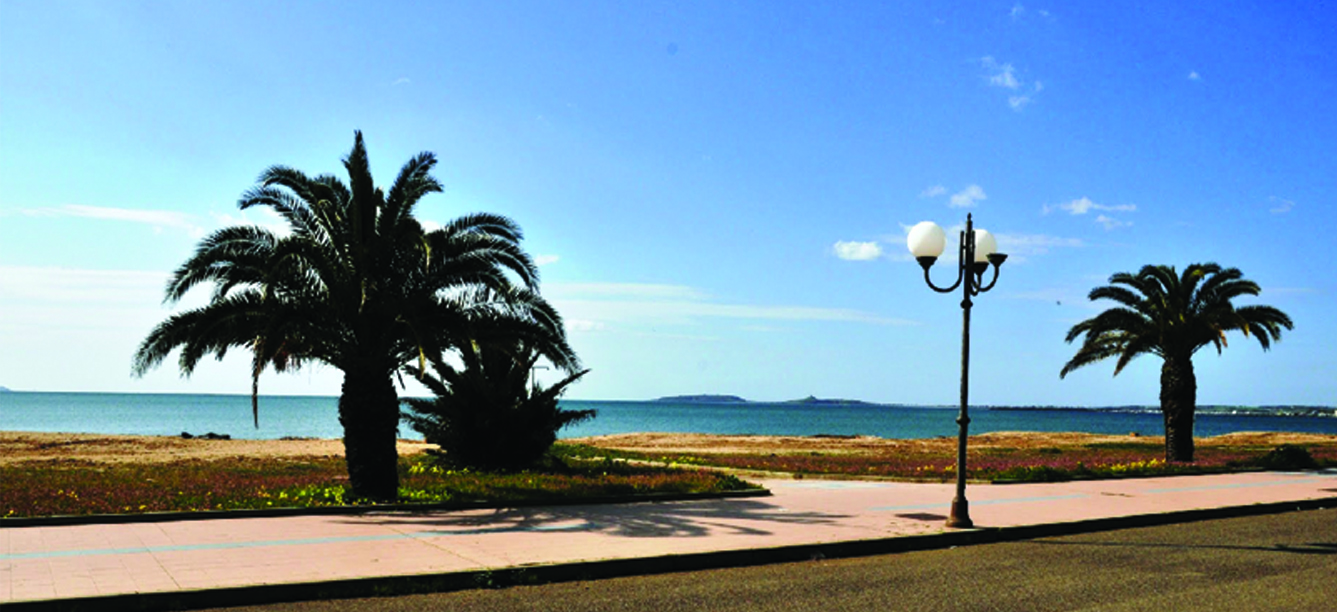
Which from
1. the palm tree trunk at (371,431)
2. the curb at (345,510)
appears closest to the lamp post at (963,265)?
the curb at (345,510)

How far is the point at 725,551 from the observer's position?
10727 millimetres

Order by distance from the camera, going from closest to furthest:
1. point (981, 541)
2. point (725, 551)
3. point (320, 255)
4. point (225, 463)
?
point (725, 551) → point (981, 541) → point (320, 255) → point (225, 463)

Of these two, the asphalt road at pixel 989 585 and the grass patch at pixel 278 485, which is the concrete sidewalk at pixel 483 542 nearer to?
the asphalt road at pixel 989 585

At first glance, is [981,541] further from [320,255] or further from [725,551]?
[320,255]

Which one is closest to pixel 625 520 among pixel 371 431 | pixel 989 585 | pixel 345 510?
pixel 345 510

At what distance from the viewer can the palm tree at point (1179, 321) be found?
29.0 meters

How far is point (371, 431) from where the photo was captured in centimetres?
1578

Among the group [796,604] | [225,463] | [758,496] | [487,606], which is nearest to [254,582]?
[487,606]

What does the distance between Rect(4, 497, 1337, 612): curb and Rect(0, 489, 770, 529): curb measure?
4915 mm

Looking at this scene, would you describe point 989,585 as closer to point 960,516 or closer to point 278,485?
point 960,516

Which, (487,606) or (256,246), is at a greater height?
(256,246)

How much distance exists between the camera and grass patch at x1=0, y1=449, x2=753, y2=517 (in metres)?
14.0

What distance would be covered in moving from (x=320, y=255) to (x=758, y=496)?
→ 8.01m

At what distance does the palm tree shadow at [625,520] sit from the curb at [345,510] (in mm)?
348
